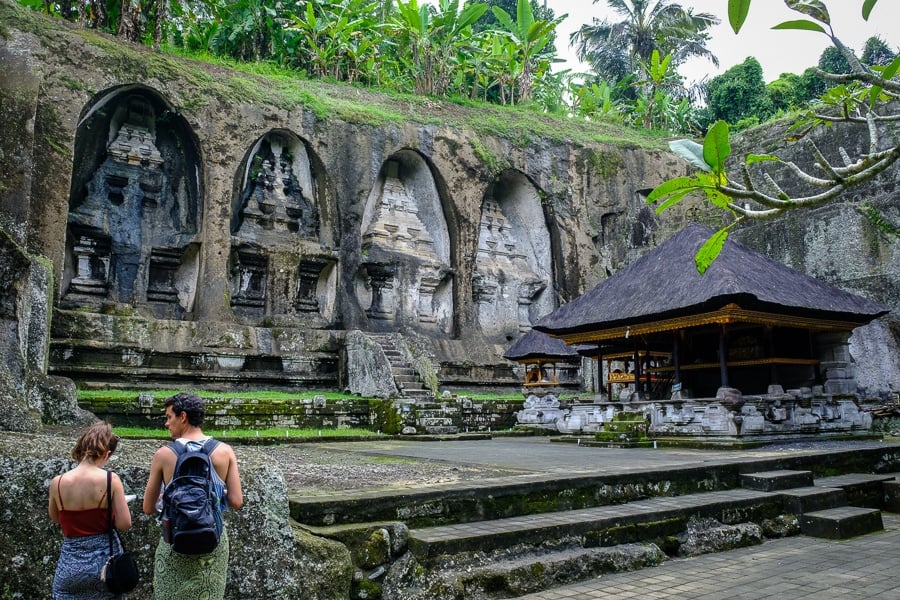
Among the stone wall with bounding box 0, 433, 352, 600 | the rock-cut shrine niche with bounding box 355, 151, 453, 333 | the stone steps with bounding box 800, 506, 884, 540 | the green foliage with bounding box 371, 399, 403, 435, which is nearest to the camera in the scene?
the stone wall with bounding box 0, 433, 352, 600

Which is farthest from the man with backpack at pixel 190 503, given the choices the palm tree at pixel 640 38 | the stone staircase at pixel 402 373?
the palm tree at pixel 640 38

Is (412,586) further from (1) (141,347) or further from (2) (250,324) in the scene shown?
(2) (250,324)

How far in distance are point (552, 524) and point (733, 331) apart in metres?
9.55

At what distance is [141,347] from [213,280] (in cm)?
273

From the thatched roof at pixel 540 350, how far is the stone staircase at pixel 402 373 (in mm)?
2586

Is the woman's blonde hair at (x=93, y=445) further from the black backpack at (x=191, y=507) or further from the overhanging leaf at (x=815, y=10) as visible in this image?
the overhanging leaf at (x=815, y=10)

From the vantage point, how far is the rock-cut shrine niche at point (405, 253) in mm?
20281

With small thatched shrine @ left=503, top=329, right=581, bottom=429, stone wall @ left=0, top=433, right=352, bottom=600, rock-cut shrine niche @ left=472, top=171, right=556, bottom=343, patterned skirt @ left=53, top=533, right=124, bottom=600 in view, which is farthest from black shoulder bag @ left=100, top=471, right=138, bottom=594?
rock-cut shrine niche @ left=472, top=171, right=556, bottom=343

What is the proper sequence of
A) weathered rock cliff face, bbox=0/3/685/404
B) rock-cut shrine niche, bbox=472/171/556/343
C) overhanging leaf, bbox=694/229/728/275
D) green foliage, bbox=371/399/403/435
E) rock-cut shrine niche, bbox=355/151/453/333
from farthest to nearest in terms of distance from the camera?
rock-cut shrine niche, bbox=472/171/556/343 < rock-cut shrine niche, bbox=355/151/453/333 < weathered rock cliff face, bbox=0/3/685/404 < green foliage, bbox=371/399/403/435 < overhanging leaf, bbox=694/229/728/275

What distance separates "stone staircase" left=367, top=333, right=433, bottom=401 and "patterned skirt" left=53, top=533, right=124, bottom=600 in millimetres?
11214

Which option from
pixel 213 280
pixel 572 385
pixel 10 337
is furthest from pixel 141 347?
pixel 572 385

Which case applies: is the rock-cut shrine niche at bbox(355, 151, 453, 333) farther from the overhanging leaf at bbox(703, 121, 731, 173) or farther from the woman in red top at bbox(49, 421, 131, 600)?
the overhanging leaf at bbox(703, 121, 731, 173)

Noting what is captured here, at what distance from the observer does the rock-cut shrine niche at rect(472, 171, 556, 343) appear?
74.5 ft

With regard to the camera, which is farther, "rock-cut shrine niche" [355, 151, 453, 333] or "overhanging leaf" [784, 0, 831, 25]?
"rock-cut shrine niche" [355, 151, 453, 333]
